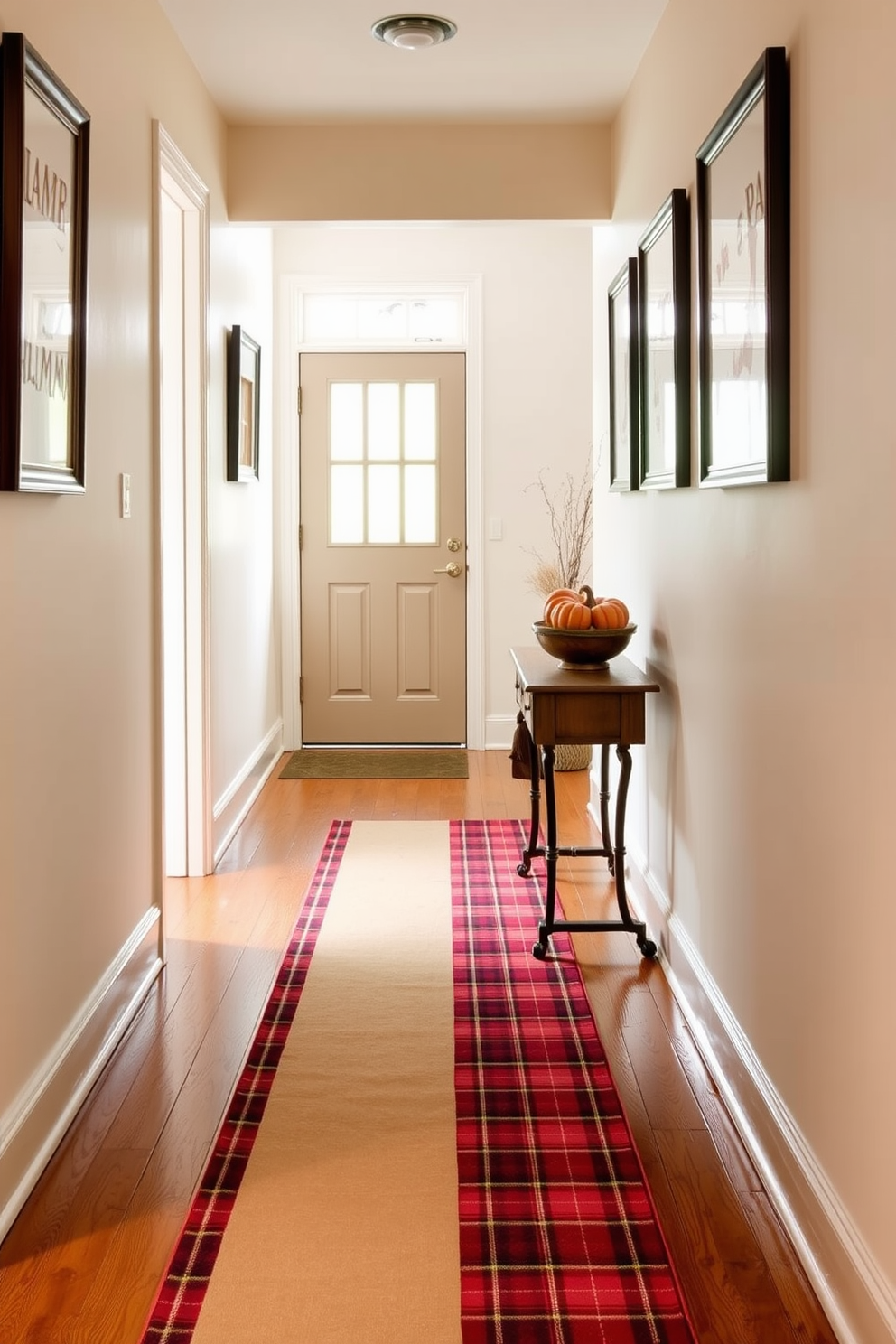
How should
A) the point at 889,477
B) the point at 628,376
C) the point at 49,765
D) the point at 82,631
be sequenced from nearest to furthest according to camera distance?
the point at 889,477 → the point at 49,765 → the point at 82,631 → the point at 628,376

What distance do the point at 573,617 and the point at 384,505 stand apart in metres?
3.08

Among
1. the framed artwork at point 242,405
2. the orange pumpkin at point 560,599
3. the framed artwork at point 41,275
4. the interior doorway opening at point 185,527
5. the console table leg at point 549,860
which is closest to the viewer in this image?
the framed artwork at point 41,275

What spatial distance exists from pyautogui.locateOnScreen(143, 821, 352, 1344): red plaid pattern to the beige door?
279cm

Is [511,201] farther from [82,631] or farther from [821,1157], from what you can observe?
[821,1157]

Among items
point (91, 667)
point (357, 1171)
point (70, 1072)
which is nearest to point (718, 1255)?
point (357, 1171)

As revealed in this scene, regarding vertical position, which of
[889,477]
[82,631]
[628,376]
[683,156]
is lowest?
[82,631]

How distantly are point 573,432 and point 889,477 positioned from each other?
481 cm

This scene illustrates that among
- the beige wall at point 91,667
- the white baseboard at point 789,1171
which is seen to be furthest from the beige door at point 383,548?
the white baseboard at point 789,1171

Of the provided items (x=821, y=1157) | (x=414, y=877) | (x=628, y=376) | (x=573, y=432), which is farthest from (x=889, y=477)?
(x=573, y=432)

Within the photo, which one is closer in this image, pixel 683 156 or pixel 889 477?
pixel 889 477

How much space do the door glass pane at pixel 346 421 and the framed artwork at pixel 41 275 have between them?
3.76 metres

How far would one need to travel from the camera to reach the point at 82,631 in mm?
2736

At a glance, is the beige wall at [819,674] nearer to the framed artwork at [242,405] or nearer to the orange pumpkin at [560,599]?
the orange pumpkin at [560,599]

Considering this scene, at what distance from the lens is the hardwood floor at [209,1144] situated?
1955mm
